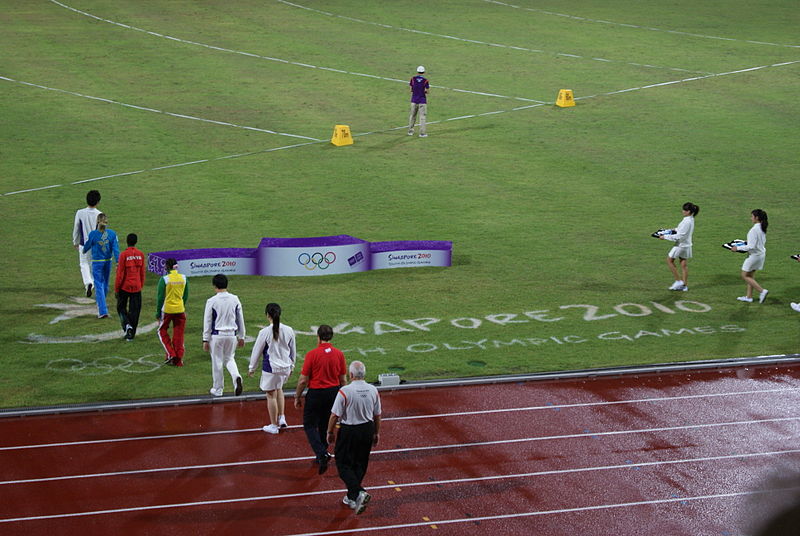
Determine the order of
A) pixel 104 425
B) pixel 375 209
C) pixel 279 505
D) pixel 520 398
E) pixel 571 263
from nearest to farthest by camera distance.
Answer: pixel 279 505, pixel 104 425, pixel 520 398, pixel 571 263, pixel 375 209

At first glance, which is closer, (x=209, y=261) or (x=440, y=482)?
(x=440, y=482)

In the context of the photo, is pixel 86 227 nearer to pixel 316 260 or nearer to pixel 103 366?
pixel 103 366

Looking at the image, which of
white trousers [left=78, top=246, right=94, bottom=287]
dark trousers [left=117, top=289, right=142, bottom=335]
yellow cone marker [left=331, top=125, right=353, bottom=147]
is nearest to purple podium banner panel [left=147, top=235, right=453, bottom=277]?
white trousers [left=78, top=246, right=94, bottom=287]

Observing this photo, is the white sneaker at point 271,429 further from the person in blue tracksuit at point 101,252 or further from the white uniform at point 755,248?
the white uniform at point 755,248

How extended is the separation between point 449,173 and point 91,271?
12.1 m

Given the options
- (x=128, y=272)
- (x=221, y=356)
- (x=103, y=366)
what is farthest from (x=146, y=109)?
(x=221, y=356)

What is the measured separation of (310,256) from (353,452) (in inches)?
380

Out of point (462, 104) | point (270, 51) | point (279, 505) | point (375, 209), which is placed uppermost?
point (270, 51)

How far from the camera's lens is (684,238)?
65.0ft

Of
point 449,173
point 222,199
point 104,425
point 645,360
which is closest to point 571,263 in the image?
point 645,360

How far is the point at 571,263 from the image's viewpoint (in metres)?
22.0

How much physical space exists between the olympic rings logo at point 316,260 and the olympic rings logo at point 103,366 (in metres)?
5.10

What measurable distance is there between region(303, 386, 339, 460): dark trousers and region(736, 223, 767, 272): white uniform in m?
10.2

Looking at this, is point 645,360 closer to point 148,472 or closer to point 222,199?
point 148,472
